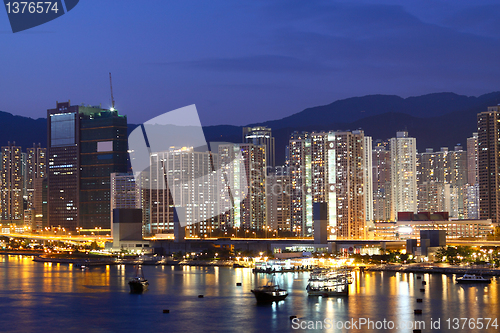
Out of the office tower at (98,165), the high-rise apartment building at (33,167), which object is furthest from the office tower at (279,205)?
the high-rise apartment building at (33,167)

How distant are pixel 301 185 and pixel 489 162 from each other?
18.5 metres

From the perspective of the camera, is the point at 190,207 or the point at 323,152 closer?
the point at 323,152

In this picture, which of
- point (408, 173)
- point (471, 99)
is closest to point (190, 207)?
point (408, 173)

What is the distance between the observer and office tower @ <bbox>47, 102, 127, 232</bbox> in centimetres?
7950

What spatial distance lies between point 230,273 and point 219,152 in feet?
124

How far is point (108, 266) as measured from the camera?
4903 centimetres

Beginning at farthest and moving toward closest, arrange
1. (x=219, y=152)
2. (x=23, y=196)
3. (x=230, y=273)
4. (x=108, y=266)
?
(x=23, y=196)
(x=219, y=152)
(x=108, y=266)
(x=230, y=273)

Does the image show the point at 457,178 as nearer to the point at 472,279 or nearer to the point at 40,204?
the point at 40,204

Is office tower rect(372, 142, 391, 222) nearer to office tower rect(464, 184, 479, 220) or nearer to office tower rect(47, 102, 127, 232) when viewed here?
office tower rect(464, 184, 479, 220)

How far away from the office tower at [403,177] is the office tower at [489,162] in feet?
56.8

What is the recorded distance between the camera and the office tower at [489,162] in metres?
66.5

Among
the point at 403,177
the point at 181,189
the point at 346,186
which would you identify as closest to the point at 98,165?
the point at 181,189

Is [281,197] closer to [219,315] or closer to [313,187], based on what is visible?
[313,187]

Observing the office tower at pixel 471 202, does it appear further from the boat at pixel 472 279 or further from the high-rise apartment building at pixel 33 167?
the high-rise apartment building at pixel 33 167
